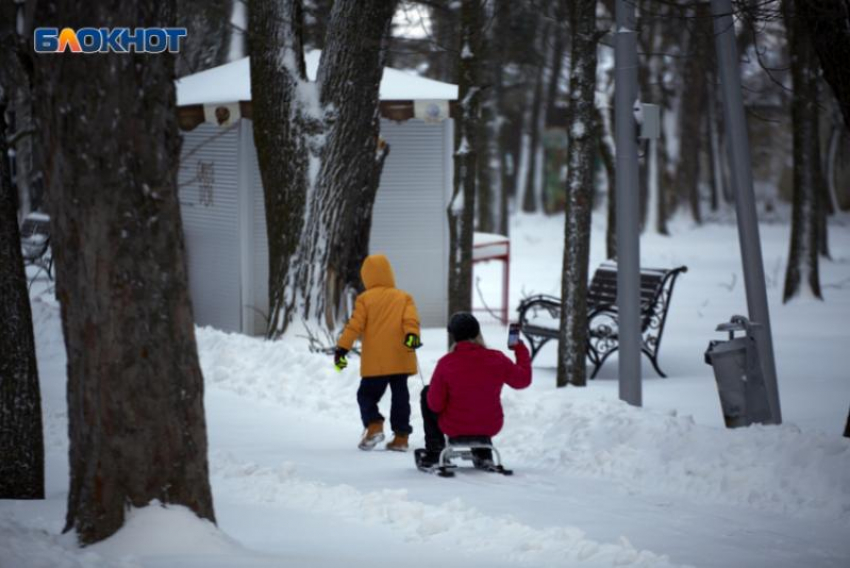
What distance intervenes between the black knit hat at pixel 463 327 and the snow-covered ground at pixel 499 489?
0.88 metres

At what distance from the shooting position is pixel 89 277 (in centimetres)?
500

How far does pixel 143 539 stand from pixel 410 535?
137 cm

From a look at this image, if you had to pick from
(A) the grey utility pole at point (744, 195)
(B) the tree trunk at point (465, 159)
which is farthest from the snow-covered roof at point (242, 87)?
(A) the grey utility pole at point (744, 195)

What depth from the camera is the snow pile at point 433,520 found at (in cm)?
539

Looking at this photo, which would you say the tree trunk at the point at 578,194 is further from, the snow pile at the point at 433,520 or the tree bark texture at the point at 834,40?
the snow pile at the point at 433,520

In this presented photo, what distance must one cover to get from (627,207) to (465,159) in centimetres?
454

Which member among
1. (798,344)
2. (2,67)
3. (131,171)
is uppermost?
(2,67)

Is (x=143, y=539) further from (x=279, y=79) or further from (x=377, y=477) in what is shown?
(x=279, y=79)

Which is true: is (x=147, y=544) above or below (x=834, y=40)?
below

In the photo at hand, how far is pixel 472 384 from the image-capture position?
7.66 metres

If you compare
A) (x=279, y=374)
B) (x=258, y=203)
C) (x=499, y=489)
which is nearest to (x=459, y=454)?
(x=499, y=489)

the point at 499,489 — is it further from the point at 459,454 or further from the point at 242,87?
the point at 242,87

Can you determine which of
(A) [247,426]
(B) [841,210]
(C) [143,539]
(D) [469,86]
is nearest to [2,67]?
(A) [247,426]

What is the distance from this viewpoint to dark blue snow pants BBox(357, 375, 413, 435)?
8.76m
